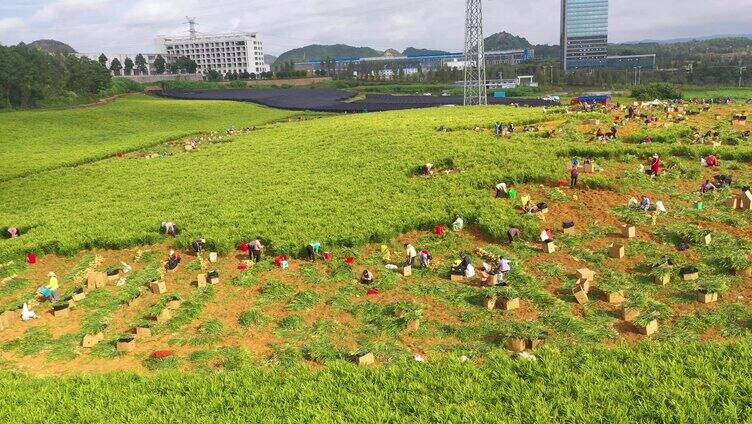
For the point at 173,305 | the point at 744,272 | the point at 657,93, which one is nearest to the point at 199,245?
the point at 173,305

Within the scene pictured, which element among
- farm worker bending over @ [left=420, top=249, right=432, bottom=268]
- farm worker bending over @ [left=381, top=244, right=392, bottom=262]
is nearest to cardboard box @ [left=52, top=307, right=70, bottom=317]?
farm worker bending over @ [left=381, top=244, right=392, bottom=262]

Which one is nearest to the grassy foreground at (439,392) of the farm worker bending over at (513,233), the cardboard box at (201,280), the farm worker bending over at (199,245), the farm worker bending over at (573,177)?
the cardboard box at (201,280)

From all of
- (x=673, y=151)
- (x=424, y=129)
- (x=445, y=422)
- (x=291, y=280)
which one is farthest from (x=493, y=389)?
(x=424, y=129)

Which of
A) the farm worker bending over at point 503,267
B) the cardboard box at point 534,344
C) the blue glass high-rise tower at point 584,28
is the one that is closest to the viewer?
the cardboard box at point 534,344

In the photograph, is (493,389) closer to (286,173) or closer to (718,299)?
(718,299)

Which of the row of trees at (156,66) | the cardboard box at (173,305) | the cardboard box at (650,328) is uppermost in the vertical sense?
the row of trees at (156,66)

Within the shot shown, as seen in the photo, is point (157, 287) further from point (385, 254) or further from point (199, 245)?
point (385, 254)

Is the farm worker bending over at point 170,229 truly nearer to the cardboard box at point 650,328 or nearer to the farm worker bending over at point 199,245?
the farm worker bending over at point 199,245
